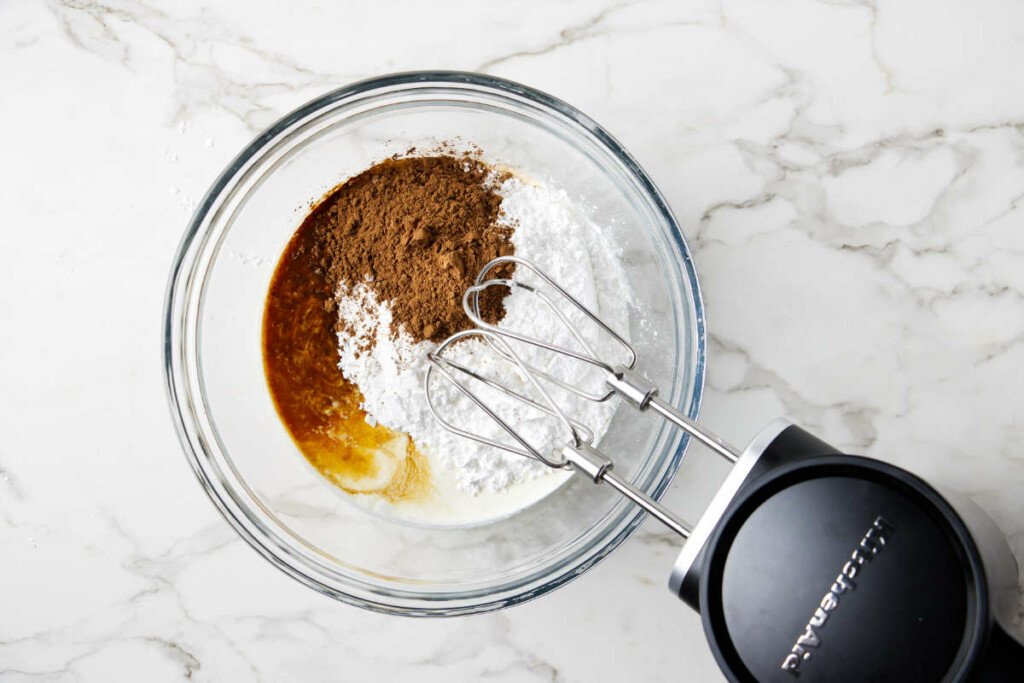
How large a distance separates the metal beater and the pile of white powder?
0.05ft

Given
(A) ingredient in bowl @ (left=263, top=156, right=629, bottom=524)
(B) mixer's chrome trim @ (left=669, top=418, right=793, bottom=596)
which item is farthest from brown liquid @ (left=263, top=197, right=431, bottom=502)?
(B) mixer's chrome trim @ (left=669, top=418, right=793, bottom=596)

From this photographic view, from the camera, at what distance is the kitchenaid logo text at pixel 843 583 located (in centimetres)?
58

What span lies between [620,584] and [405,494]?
316 mm

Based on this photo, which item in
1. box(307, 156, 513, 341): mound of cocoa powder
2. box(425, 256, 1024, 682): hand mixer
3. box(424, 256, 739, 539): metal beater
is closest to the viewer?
box(425, 256, 1024, 682): hand mixer

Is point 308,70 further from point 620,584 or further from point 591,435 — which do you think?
point 620,584

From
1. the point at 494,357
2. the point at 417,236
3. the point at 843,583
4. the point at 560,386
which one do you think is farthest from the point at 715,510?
the point at 417,236

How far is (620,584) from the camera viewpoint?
986mm

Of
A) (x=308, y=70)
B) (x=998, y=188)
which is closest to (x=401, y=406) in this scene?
(x=308, y=70)

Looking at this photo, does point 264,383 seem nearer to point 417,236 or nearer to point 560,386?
point 417,236

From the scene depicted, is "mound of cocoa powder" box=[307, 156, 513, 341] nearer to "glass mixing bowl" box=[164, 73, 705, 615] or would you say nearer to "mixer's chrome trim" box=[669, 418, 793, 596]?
"glass mixing bowl" box=[164, 73, 705, 615]

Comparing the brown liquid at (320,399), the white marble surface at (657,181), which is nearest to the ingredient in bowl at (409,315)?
the brown liquid at (320,399)

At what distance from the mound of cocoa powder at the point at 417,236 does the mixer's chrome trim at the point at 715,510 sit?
1.20 ft

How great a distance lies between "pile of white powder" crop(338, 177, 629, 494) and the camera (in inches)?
35.5

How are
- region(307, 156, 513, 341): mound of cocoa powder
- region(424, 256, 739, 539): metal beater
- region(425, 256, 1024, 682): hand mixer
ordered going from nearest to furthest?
region(425, 256, 1024, 682): hand mixer, region(424, 256, 739, 539): metal beater, region(307, 156, 513, 341): mound of cocoa powder
